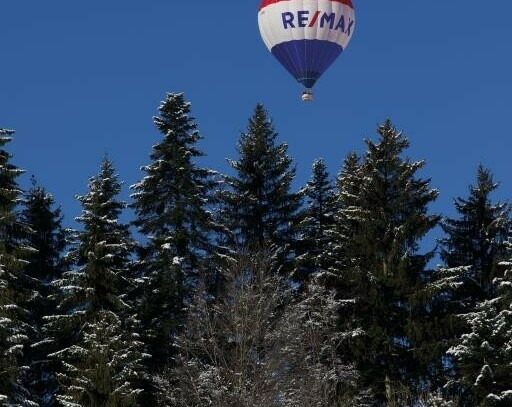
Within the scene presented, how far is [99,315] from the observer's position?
46469 millimetres

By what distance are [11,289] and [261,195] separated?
1319 cm

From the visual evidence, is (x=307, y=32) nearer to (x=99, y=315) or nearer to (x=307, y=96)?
(x=307, y=96)

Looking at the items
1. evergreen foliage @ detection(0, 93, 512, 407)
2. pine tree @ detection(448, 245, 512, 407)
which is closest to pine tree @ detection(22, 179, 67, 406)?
evergreen foliage @ detection(0, 93, 512, 407)

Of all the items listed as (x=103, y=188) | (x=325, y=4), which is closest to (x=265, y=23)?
(x=325, y=4)

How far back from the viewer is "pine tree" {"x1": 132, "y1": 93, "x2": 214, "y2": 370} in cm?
4997

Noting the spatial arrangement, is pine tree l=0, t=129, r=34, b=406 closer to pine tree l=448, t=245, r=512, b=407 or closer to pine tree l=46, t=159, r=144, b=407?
pine tree l=46, t=159, r=144, b=407

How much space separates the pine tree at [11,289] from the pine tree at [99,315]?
136 cm

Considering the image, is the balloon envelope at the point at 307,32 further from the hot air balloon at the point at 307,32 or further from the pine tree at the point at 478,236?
the pine tree at the point at 478,236

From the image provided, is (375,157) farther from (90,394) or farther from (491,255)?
(90,394)

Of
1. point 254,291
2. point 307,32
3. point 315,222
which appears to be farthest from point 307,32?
point 254,291

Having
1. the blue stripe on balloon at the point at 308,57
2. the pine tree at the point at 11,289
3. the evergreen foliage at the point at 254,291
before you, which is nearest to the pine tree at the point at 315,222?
the evergreen foliage at the point at 254,291

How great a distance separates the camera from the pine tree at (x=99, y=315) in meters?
43.4

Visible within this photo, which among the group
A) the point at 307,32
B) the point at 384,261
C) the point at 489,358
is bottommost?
the point at 489,358

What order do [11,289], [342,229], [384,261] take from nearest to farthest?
[11,289] < [384,261] < [342,229]
